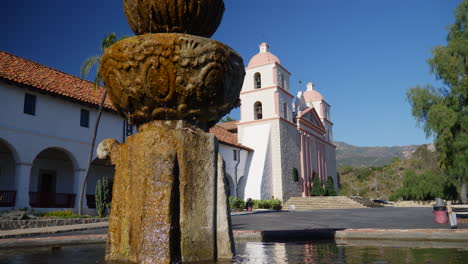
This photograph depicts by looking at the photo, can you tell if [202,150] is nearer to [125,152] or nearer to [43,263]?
[125,152]

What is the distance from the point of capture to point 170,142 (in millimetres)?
3729

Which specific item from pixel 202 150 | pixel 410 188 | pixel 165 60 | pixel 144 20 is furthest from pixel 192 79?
pixel 410 188

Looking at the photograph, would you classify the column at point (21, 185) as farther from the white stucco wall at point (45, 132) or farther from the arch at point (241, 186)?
the arch at point (241, 186)

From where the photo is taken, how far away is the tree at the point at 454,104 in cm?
1515

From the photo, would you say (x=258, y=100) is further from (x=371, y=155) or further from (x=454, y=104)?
(x=371, y=155)

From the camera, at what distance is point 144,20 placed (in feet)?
13.8

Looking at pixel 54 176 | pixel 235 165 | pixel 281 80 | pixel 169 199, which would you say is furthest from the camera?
pixel 281 80

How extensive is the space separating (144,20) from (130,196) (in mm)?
1876

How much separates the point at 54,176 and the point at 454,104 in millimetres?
19513

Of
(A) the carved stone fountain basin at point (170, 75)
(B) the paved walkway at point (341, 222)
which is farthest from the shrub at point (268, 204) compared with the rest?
(A) the carved stone fountain basin at point (170, 75)

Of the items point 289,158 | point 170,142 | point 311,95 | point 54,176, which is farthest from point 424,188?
point 170,142

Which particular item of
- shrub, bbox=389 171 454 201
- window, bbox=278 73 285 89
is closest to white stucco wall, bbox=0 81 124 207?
window, bbox=278 73 285 89

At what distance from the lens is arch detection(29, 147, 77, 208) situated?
18266 mm

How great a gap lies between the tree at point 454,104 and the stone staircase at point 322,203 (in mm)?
15581
